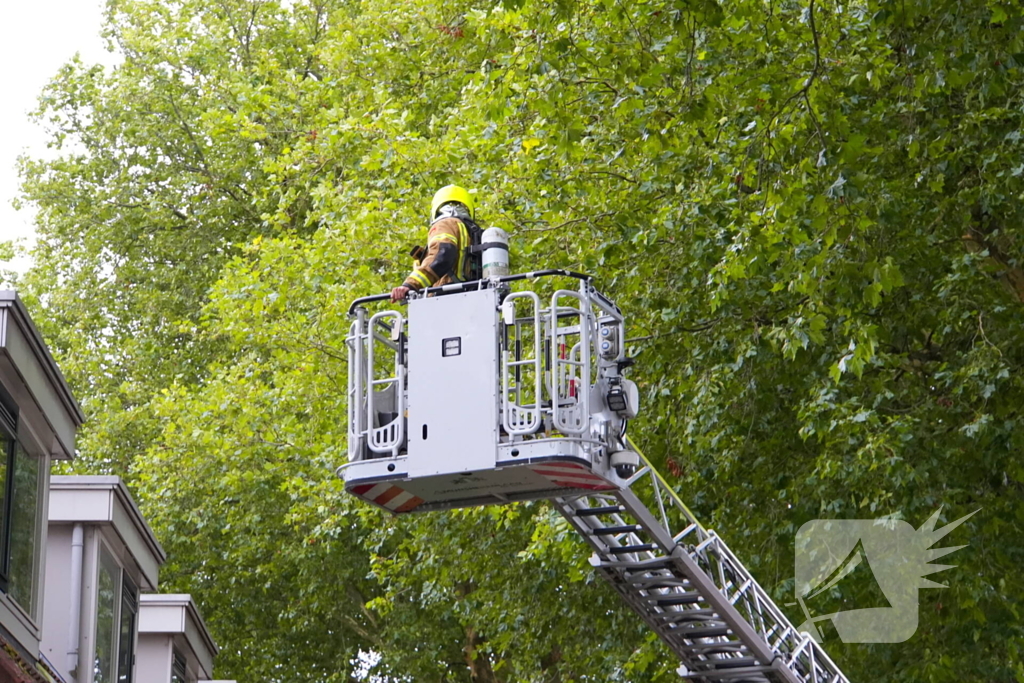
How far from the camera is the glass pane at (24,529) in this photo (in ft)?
39.1

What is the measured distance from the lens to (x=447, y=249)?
37.2 feet

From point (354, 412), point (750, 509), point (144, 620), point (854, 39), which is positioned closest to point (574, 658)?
point (750, 509)

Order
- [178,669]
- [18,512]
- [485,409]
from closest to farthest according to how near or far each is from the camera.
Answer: [485,409]
[18,512]
[178,669]

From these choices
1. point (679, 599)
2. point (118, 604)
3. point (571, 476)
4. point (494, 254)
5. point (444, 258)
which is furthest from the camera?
point (118, 604)

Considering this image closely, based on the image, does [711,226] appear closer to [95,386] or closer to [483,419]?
[483,419]

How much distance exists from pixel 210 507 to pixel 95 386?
698 cm

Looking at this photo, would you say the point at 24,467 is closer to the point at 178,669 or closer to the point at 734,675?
the point at 734,675

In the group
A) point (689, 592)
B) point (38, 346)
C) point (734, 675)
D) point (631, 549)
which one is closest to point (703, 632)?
point (689, 592)

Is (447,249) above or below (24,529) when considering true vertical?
above

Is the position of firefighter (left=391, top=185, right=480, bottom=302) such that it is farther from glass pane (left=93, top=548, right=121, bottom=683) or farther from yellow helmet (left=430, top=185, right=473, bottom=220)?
glass pane (left=93, top=548, right=121, bottom=683)

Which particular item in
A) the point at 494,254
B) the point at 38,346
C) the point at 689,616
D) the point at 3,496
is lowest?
the point at 689,616

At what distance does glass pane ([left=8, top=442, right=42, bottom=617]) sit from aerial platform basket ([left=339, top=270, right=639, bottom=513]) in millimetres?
2910

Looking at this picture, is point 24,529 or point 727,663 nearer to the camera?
point 24,529

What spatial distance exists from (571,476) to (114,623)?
6531 mm
